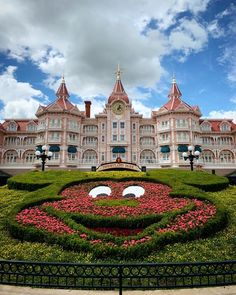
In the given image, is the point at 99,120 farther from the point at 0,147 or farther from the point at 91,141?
the point at 0,147

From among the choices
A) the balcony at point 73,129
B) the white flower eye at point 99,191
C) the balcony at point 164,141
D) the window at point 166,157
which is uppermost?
the balcony at point 73,129

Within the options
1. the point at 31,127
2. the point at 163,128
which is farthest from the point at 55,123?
the point at 163,128

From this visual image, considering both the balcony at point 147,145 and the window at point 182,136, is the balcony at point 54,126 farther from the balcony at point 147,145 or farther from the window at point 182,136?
the window at point 182,136

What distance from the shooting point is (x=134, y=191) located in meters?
13.9

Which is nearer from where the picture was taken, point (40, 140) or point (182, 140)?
point (182, 140)

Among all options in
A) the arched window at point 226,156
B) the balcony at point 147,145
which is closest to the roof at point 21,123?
the balcony at point 147,145

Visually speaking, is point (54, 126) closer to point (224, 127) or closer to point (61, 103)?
point (61, 103)

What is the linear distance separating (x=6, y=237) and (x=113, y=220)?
3.86m

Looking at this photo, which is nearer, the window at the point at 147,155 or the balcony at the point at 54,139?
the balcony at the point at 54,139

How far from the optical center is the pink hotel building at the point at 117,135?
45281 mm

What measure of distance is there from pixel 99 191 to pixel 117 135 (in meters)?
33.1

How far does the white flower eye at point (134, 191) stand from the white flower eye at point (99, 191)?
91 centimetres

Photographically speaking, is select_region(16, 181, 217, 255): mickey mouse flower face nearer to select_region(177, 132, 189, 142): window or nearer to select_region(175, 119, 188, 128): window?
select_region(177, 132, 189, 142): window

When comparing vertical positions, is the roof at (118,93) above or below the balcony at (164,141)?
above
